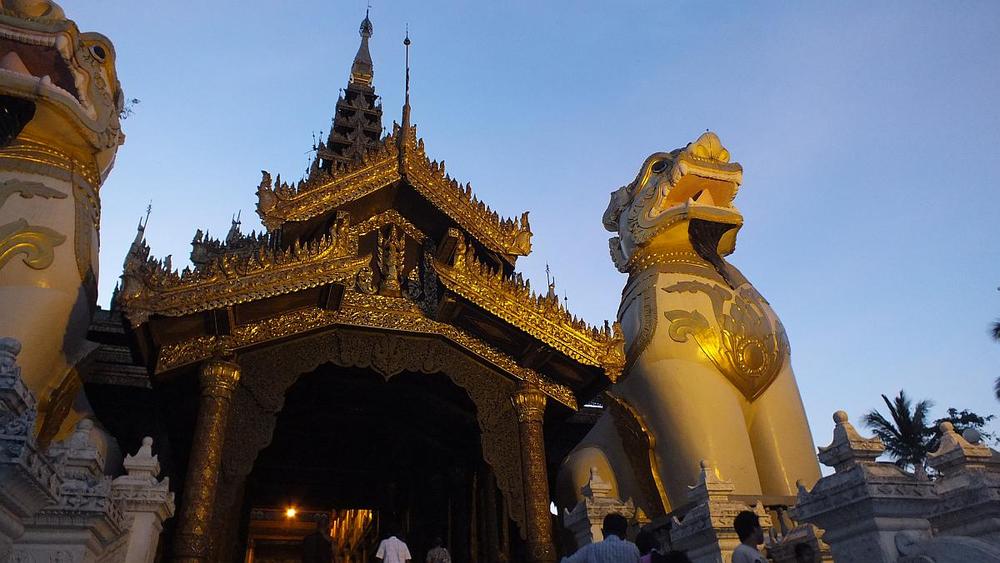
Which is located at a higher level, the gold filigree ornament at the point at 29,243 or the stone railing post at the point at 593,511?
the gold filigree ornament at the point at 29,243

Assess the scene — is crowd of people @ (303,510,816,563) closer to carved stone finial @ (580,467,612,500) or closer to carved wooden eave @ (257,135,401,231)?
carved stone finial @ (580,467,612,500)

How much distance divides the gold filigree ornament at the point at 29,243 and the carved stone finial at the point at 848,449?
22.6 feet

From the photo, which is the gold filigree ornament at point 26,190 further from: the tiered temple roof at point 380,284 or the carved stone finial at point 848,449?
the carved stone finial at point 848,449

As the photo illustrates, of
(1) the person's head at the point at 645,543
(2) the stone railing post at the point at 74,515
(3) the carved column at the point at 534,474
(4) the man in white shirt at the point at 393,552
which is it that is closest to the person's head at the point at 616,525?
(1) the person's head at the point at 645,543

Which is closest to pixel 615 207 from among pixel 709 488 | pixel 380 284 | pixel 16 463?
pixel 380 284

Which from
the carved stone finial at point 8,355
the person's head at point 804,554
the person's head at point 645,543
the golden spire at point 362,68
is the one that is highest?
the golden spire at point 362,68

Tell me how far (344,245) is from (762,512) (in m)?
4.78

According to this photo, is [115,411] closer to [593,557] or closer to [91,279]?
[91,279]

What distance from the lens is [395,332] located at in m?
8.07

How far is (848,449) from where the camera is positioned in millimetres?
4582

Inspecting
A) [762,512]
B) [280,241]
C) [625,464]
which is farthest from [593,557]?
[280,241]

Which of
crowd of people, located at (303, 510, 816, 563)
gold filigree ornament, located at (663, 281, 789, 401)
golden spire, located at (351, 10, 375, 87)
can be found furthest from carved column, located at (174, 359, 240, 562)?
→ golden spire, located at (351, 10, 375, 87)

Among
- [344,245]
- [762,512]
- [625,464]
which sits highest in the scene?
[344,245]

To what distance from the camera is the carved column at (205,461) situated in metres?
6.25
